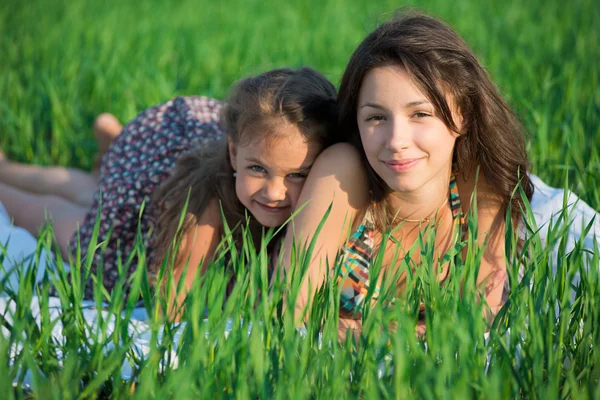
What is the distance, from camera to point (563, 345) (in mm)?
1732

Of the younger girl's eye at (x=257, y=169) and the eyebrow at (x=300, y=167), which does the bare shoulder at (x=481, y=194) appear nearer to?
the eyebrow at (x=300, y=167)

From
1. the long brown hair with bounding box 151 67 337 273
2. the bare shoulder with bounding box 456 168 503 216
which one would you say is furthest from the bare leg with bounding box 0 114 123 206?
the bare shoulder with bounding box 456 168 503 216

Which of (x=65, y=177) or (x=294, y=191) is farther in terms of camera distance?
(x=65, y=177)

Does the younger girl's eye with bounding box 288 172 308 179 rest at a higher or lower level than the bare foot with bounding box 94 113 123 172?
lower

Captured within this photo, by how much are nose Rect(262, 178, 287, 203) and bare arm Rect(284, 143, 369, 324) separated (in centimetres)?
9

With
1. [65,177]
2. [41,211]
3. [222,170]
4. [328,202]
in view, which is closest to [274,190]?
[328,202]

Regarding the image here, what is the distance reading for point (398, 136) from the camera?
1966mm

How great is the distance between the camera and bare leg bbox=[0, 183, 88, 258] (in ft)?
10.3

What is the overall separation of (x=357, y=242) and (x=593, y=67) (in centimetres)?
258

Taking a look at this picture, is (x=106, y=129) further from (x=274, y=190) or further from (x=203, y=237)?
(x=274, y=190)

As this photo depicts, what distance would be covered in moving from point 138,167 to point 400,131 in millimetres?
1337

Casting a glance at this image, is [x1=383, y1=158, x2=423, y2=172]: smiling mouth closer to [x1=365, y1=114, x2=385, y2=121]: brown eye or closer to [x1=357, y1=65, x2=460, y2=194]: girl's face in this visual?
[x1=357, y1=65, x2=460, y2=194]: girl's face

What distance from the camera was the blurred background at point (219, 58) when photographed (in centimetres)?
338

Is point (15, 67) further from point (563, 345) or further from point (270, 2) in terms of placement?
point (563, 345)
